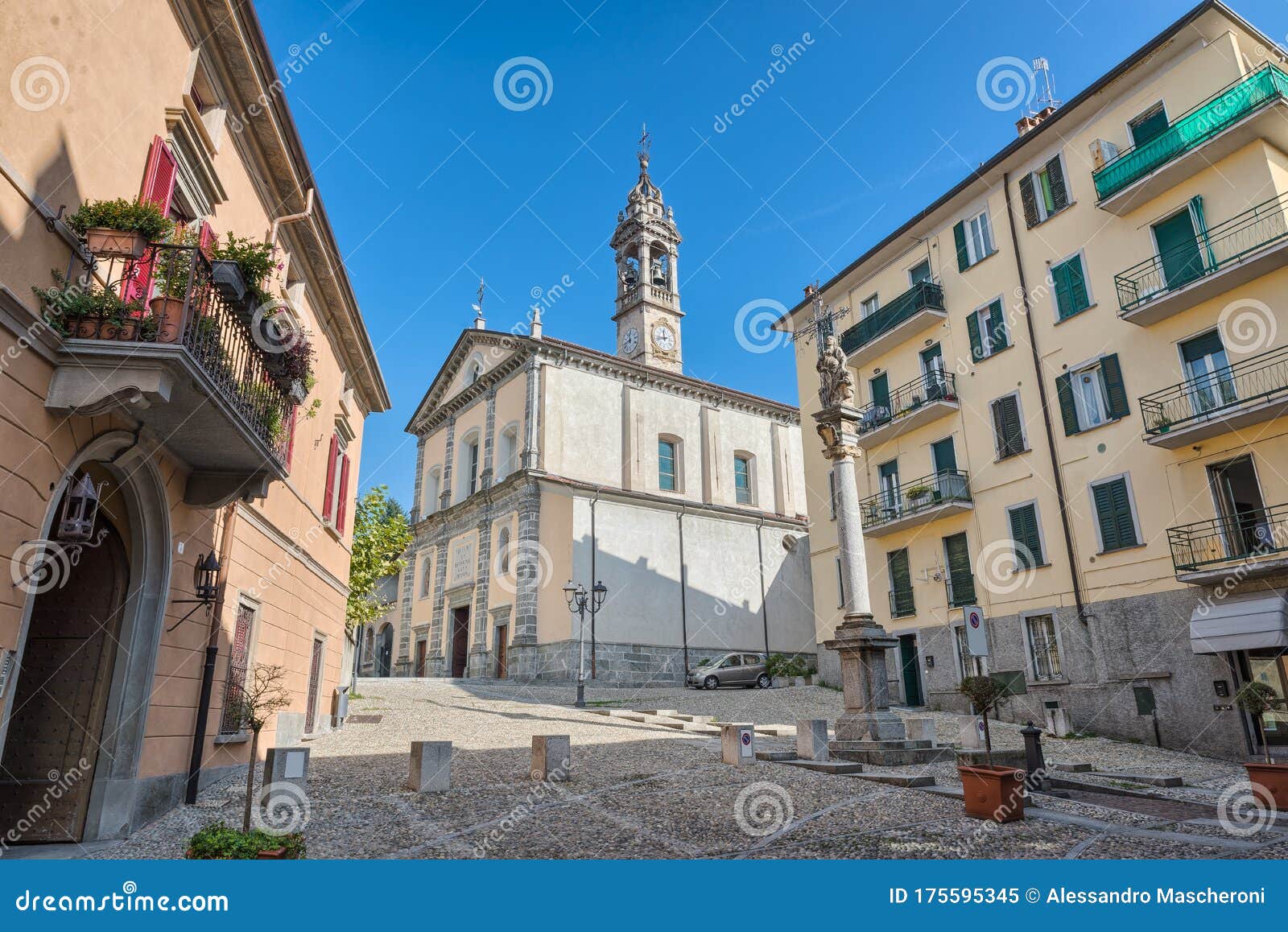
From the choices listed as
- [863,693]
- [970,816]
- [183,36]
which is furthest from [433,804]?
[183,36]

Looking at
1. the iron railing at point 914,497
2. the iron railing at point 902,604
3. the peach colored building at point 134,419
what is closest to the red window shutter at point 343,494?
the peach colored building at point 134,419

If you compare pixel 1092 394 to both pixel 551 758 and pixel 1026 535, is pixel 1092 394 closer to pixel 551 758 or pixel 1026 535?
pixel 1026 535

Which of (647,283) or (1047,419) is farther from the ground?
(647,283)

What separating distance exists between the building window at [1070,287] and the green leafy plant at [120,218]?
1879cm

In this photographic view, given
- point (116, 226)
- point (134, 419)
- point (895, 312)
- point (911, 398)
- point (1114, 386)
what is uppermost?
point (895, 312)

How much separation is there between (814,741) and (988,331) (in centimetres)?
1398

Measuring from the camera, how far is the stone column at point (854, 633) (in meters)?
12.4

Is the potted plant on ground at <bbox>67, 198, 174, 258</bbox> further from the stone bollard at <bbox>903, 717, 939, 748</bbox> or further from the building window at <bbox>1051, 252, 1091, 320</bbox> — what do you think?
the building window at <bbox>1051, 252, 1091, 320</bbox>

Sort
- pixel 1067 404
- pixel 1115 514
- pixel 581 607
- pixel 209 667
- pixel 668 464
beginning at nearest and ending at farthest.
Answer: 1. pixel 209 667
2. pixel 1115 514
3. pixel 1067 404
4. pixel 581 607
5. pixel 668 464

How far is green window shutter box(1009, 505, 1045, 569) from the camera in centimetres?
1908

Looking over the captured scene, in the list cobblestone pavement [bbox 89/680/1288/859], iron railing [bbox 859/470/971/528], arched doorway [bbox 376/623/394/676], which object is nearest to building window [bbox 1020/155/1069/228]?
iron railing [bbox 859/470/971/528]

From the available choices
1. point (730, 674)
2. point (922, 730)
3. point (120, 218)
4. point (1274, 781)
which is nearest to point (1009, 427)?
point (922, 730)

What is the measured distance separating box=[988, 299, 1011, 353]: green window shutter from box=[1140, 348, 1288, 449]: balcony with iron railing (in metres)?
4.50

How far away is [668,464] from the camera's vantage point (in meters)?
36.8
